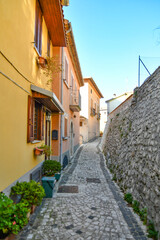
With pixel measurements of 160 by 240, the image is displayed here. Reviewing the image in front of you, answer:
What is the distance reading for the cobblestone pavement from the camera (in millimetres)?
3412

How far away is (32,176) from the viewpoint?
16.4 feet

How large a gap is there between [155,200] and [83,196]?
2.50 m

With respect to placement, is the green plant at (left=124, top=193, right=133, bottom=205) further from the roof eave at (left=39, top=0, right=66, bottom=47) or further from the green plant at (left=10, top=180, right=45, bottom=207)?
the roof eave at (left=39, top=0, right=66, bottom=47)

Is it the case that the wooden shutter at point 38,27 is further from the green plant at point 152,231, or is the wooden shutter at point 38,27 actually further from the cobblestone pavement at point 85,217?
the green plant at point 152,231

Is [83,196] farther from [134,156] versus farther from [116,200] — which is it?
[134,156]

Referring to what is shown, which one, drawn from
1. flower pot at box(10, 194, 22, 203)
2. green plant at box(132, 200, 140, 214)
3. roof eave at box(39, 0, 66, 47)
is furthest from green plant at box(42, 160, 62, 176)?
roof eave at box(39, 0, 66, 47)

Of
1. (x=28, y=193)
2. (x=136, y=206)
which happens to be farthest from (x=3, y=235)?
(x=136, y=206)

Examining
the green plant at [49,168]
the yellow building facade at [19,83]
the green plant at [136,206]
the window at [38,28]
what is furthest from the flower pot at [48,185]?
the window at [38,28]

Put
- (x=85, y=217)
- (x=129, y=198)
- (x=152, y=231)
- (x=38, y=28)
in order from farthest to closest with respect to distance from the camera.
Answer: (x=38, y=28) → (x=129, y=198) → (x=85, y=217) → (x=152, y=231)

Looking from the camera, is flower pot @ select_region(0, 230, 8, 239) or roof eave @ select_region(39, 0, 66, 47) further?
roof eave @ select_region(39, 0, 66, 47)

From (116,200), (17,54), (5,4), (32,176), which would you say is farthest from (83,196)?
(5,4)

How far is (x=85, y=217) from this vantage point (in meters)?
4.12

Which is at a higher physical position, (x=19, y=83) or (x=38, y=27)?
(x=38, y=27)

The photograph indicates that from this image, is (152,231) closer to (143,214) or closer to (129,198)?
(143,214)
